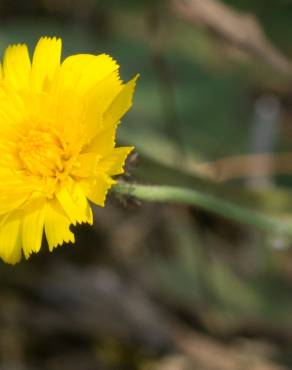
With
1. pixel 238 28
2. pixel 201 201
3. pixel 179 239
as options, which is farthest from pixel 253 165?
pixel 201 201

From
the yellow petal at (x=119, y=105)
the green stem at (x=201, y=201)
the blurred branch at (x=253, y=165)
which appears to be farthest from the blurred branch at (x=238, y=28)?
the yellow petal at (x=119, y=105)

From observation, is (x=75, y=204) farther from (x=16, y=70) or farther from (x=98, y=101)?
(x=16, y=70)

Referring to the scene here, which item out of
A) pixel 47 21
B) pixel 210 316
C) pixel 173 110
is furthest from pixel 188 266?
pixel 47 21

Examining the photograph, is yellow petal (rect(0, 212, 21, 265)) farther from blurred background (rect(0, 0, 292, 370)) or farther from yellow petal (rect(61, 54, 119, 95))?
blurred background (rect(0, 0, 292, 370))

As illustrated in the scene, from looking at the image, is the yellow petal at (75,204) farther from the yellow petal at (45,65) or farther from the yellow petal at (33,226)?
the yellow petal at (45,65)

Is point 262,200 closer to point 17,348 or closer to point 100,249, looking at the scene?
point 100,249

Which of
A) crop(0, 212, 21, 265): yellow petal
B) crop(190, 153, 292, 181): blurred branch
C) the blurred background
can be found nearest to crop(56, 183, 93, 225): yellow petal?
crop(0, 212, 21, 265): yellow petal
